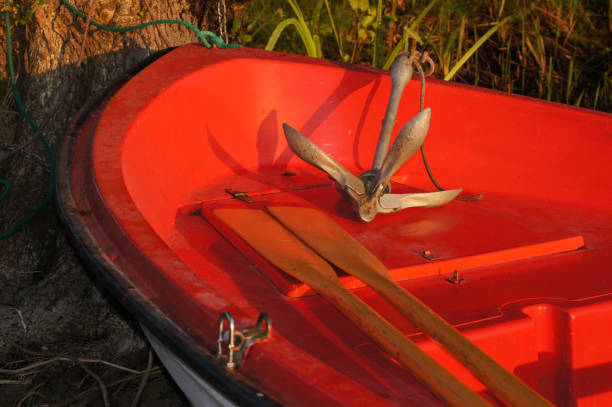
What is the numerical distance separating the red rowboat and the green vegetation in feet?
5.11

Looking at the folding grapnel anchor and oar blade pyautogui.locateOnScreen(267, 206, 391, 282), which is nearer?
oar blade pyautogui.locateOnScreen(267, 206, 391, 282)

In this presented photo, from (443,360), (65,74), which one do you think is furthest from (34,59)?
(443,360)

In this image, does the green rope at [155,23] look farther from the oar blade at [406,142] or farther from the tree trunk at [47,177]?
the oar blade at [406,142]

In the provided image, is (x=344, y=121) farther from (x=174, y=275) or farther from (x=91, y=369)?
(x=174, y=275)

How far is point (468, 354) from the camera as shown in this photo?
3.61ft

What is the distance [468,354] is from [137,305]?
528 mm

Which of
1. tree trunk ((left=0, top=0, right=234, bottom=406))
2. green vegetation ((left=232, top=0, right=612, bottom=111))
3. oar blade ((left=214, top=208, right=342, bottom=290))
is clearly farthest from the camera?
green vegetation ((left=232, top=0, right=612, bottom=111))

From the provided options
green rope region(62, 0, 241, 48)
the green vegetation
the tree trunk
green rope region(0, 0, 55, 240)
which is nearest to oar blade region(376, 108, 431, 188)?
green rope region(62, 0, 241, 48)

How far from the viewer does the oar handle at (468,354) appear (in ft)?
3.33

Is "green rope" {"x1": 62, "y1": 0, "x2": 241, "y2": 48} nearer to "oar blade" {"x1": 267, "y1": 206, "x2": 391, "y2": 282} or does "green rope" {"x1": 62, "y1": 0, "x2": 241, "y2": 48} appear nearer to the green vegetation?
"oar blade" {"x1": 267, "y1": 206, "x2": 391, "y2": 282}

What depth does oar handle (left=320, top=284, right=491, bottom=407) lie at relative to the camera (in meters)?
0.98

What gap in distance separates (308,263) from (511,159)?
38.1 inches

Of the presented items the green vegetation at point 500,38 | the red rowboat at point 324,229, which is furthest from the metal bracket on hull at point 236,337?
the green vegetation at point 500,38

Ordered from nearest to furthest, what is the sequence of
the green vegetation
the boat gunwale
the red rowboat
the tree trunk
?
the boat gunwale
the red rowboat
the tree trunk
the green vegetation
